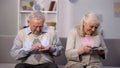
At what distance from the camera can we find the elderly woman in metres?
2.46

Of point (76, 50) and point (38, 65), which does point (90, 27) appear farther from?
point (38, 65)

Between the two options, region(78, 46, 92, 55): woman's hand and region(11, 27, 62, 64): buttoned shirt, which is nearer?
region(78, 46, 92, 55): woman's hand

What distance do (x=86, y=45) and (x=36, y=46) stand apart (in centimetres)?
48

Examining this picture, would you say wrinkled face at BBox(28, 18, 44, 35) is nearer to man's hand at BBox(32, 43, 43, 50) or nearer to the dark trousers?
man's hand at BBox(32, 43, 43, 50)

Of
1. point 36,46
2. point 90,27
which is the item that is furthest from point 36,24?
point 90,27

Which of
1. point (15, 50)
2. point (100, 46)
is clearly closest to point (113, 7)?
point (100, 46)

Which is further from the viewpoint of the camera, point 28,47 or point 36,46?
point 28,47

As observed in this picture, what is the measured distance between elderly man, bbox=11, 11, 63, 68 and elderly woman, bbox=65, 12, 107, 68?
0.15 metres

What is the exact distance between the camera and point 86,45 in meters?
2.50

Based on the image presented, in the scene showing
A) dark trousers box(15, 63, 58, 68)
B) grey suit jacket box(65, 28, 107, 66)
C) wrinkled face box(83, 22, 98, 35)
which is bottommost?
dark trousers box(15, 63, 58, 68)

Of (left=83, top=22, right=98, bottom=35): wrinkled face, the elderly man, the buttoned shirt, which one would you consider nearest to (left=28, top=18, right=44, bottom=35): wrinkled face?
the elderly man

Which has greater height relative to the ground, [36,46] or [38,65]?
[36,46]

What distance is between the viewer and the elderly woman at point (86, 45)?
246 centimetres

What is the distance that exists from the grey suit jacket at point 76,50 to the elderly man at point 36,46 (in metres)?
0.12
